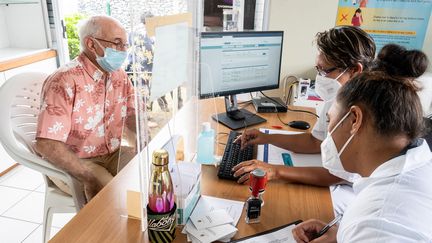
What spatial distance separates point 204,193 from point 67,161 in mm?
677

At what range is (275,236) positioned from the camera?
34.2 inches

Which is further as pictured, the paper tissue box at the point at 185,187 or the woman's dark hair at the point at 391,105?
the paper tissue box at the point at 185,187

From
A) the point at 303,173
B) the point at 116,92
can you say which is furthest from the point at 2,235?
the point at 303,173

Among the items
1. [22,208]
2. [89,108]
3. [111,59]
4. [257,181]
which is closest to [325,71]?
[257,181]

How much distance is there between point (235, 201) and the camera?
102 cm

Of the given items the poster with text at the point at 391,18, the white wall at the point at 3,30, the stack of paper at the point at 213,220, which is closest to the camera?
the stack of paper at the point at 213,220

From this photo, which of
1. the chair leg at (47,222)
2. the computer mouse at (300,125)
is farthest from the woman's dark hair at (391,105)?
the chair leg at (47,222)

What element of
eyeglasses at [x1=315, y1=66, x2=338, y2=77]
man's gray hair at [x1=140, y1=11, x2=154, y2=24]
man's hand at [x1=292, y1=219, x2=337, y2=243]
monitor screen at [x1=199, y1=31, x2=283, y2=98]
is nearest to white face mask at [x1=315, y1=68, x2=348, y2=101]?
eyeglasses at [x1=315, y1=66, x2=338, y2=77]

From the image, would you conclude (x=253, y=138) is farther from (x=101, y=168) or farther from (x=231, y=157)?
(x=101, y=168)

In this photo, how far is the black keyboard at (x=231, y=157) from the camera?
1.14 m

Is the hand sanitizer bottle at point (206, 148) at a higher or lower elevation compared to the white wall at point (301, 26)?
lower

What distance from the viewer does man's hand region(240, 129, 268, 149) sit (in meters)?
1.39

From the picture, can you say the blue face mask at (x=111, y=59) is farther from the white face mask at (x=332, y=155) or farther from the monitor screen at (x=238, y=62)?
the white face mask at (x=332, y=155)

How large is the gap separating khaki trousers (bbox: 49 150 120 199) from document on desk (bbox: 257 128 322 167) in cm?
71
